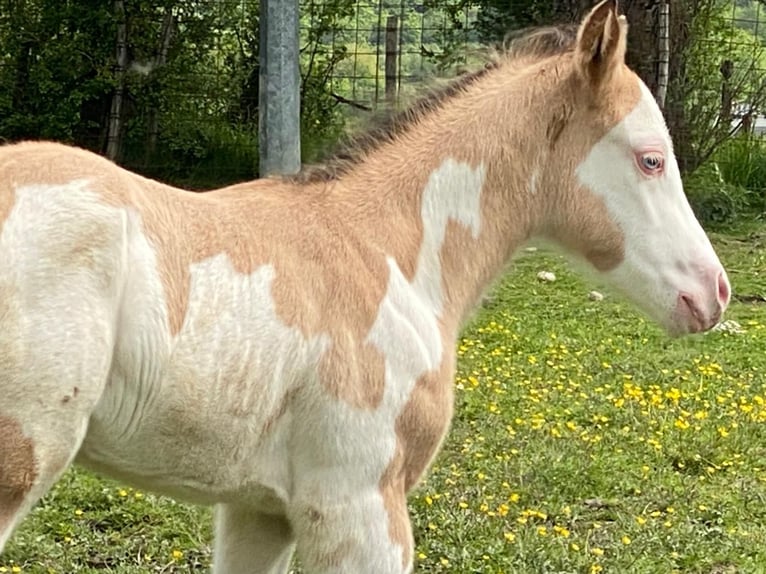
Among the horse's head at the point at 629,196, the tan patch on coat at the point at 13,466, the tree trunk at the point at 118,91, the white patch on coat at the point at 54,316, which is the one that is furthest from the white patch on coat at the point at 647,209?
the tree trunk at the point at 118,91

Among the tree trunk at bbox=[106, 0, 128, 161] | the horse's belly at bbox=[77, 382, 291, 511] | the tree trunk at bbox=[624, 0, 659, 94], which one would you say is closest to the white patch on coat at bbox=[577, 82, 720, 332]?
the horse's belly at bbox=[77, 382, 291, 511]

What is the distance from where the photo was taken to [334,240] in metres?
2.76

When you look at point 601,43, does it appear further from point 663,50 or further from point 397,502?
point 663,50

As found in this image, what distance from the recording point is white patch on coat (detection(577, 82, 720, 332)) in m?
3.03

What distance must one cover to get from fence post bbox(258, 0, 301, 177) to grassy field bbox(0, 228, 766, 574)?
1.19 meters

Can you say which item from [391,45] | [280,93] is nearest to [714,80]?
[391,45]

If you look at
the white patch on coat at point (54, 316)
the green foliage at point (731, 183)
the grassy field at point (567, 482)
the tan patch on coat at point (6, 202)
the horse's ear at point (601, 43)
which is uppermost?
the horse's ear at point (601, 43)

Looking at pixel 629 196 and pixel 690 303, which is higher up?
pixel 629 196

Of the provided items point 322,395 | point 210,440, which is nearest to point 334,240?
point 322,395

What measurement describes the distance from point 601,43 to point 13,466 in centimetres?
173

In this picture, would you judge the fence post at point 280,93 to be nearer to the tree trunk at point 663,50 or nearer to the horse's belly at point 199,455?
the horse's belly at point 199,455

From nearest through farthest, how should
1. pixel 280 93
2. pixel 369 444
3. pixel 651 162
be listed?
pixel 369 444 < pixel 651 162 < pixel 280 93

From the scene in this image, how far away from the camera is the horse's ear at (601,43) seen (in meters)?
2.86

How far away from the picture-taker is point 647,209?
9.97 ft
